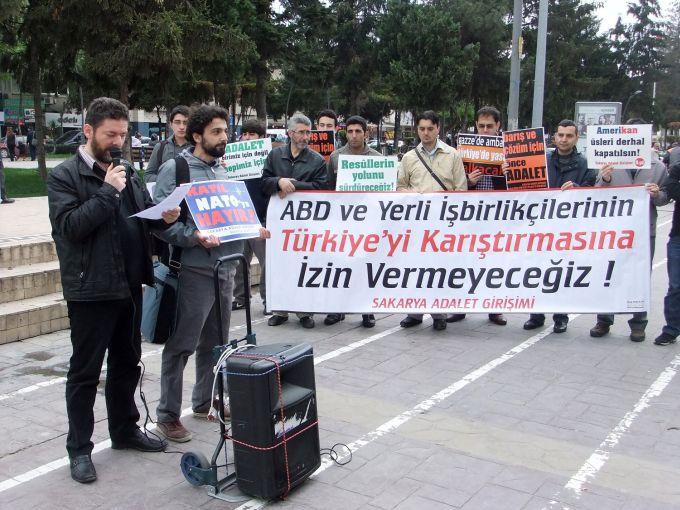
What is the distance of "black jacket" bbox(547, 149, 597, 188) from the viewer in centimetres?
723

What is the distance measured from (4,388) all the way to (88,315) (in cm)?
215

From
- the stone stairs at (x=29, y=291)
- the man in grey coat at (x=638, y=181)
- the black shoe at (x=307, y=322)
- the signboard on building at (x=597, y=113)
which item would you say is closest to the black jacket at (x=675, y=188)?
the man in grey coat at (x=638, y=181)

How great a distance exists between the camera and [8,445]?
14.7 ft

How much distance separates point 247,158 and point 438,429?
4.15 metres

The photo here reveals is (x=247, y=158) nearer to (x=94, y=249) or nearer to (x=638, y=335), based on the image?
(x=94, y=249)

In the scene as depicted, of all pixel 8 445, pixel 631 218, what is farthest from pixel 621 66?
pixel 8 445

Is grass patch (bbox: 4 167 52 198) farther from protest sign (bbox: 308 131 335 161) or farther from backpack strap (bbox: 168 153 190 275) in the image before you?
backpack strap (bbox: 168 153 190 275)

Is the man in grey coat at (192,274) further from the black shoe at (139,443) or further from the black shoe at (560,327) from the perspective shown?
the black shoe at (560,327)

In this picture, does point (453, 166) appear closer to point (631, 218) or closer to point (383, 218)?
point (383, 218)

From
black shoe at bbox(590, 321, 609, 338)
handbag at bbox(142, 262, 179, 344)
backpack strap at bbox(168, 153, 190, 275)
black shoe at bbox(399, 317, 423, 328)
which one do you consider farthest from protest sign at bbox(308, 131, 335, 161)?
handbag at bbox(142, 262, 179, 344)

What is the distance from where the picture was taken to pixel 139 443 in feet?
14.4

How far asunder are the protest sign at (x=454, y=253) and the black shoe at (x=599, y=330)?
299 mm

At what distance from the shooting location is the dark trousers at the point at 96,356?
3.91 metres

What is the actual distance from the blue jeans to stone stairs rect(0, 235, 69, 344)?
236 inches
